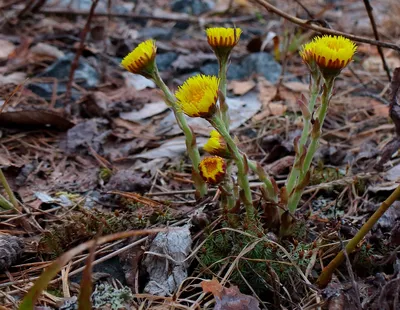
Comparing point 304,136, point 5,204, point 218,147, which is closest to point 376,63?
point 304,136

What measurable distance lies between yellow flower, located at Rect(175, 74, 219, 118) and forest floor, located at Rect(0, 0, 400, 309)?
1.27ft

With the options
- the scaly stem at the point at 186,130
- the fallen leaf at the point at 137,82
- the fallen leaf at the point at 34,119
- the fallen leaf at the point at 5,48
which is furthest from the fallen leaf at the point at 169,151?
the fallen leaf at the point at 5,48

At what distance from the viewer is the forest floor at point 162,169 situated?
4.42ft

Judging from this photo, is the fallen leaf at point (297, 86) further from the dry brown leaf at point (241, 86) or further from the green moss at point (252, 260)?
the green moss at point (252, 260)

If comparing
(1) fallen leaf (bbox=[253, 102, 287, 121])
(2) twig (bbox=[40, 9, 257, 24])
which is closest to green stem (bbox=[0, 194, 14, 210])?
(1) fallen leaf (bbox=[253, 102, 287, 121])

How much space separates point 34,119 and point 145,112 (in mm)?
605

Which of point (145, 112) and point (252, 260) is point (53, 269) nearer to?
point (252, 260)

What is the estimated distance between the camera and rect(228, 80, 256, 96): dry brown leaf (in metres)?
2.79

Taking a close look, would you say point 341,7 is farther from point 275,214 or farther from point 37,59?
point 275,214

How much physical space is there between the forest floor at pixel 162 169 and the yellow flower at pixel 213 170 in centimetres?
16

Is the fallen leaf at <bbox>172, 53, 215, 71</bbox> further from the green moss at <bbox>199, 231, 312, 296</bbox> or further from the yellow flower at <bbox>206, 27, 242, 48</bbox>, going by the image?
the green moss at <bbox>199, 231, 312, 296</bbox>

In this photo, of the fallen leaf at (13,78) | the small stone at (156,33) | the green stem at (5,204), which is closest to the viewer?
the green stem at (5,204)

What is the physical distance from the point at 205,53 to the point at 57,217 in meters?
2.04

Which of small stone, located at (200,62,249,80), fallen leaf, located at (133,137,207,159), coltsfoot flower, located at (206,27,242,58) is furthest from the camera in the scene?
small stone, located at (200,62,249,80)
